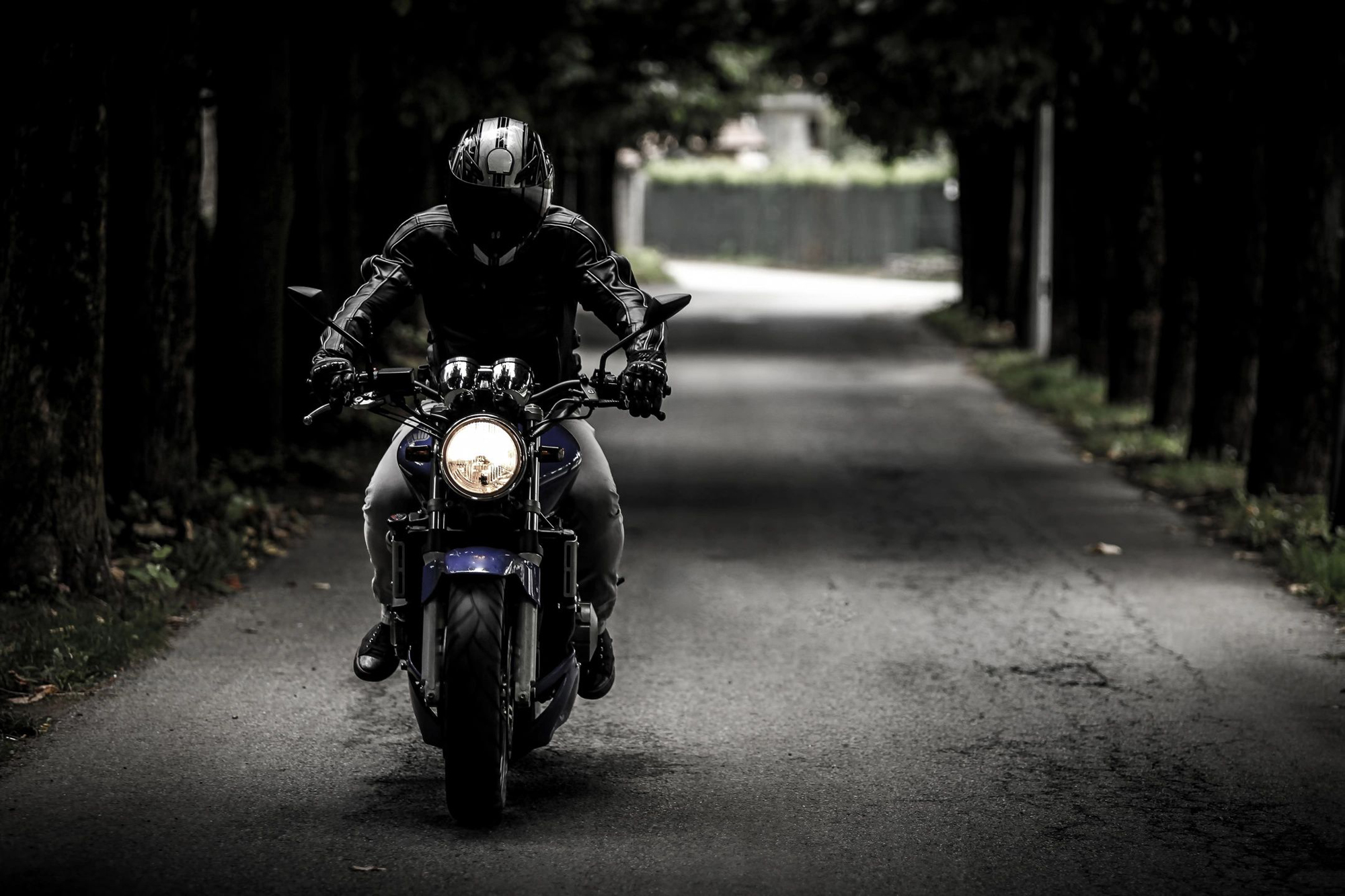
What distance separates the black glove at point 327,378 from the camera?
575 cm

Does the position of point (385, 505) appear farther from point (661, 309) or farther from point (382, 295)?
point (661, 309)

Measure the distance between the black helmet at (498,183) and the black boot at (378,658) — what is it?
3.99ft

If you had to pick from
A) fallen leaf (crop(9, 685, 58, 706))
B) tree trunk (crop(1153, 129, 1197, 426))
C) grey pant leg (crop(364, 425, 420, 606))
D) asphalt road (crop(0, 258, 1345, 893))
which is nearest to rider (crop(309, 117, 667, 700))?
grey pant leg (crop(364, 425, 420, 606))

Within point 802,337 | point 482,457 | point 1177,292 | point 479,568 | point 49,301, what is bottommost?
point 802,337

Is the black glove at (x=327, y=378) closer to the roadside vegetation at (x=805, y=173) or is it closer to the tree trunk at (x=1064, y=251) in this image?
the tree trunk at (x=1064, y=251)

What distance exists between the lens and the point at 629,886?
202 inches

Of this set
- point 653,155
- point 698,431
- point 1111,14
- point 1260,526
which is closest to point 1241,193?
point 1260,526

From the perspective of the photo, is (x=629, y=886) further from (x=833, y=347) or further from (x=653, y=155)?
(x=653, y=155)

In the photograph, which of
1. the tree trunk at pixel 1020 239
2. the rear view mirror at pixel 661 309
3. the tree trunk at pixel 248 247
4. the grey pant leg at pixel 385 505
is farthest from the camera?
the tree trunk at pixel 1020 239

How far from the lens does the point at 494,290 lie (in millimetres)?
6156

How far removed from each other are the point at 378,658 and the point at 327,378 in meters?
0.90

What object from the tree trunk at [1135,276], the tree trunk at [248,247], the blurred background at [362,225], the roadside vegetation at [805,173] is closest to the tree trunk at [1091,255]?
the blurred background at [362,225]

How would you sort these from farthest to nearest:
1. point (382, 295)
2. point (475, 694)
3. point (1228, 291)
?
point (1228, 291), point (382, 295), point (475, 694)

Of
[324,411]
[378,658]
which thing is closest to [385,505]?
[324,411]
